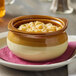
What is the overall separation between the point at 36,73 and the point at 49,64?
0.06 m

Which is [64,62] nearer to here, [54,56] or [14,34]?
[54,56]

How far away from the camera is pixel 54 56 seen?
2.35ft

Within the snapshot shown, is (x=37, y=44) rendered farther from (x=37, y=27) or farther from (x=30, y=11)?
(x=30, y=11)

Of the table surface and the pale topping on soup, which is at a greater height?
the pale topping on soup

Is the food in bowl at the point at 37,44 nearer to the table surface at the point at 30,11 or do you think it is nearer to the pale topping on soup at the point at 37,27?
the pale topping on soup at the point at 37,27

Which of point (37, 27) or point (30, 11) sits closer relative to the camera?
point (37, 27)

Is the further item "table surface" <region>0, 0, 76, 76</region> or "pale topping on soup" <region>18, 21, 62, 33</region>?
"table surface" <region>0, 0, 76, 76</region>

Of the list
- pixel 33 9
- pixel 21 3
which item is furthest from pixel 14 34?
pixel 21 3

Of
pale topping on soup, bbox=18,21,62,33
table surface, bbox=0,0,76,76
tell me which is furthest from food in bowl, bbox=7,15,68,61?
table surface, bbox=0,0,76,76

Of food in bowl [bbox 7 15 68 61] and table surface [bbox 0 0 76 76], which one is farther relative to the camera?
table surface [bbox 0 0 76 76]

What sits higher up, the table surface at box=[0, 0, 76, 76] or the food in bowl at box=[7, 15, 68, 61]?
the food in bowl at box=[7, 15, 68, 61]

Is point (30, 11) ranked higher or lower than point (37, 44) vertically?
lower

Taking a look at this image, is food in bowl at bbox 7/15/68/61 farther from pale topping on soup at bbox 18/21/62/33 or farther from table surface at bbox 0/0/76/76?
table surface at bbox 0/0/76/76

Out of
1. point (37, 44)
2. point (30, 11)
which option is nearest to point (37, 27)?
point (37, 44)
